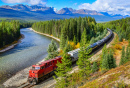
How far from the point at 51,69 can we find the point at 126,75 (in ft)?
55.4

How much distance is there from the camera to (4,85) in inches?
982

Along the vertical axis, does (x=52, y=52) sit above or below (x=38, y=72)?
above

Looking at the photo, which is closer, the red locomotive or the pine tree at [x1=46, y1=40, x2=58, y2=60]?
the red locomotive

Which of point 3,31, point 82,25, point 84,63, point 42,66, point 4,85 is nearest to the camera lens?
point 84,63

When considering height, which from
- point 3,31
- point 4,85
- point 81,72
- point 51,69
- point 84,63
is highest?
point 3,31

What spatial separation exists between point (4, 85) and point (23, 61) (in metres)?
16.7

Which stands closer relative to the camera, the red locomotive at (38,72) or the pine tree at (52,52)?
the red locomotive at (38,72)

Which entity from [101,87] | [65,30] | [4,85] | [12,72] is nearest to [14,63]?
[12,72]

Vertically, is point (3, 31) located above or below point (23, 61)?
above

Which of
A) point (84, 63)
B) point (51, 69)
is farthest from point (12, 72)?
point (84, 63)

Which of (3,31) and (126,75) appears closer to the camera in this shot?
(126,75)

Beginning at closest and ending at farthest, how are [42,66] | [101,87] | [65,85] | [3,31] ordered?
[101,87], [65,85], [42,66], [3,31]

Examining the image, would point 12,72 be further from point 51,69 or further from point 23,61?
point 51,69

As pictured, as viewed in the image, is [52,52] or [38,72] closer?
[38,72]
